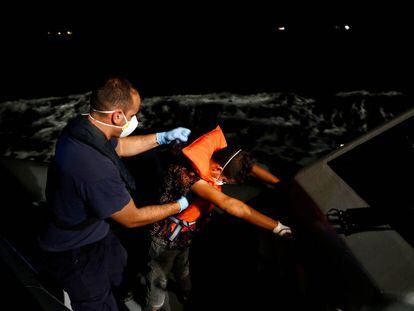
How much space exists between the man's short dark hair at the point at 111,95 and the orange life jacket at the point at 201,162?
54 cm

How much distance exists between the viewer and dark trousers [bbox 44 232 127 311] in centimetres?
222

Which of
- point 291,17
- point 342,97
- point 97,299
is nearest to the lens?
point 97,299

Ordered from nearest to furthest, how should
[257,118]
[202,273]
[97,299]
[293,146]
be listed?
[97,299] → [202,273] → [293,146] → [257,118]

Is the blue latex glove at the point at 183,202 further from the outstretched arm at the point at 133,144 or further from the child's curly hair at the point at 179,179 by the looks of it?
the outstretched arm at the point at 133,144

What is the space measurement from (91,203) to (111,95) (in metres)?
0.71

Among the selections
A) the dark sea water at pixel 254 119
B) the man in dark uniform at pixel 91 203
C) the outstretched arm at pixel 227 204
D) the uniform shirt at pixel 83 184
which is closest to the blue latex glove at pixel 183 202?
the man in dark uniform at pixel 91 203

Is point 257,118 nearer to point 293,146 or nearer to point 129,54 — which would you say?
point 293,146

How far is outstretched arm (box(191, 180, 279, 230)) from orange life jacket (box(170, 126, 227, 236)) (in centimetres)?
8

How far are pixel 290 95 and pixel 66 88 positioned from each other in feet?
21.9

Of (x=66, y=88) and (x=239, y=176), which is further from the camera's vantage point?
(x=66, y=88)

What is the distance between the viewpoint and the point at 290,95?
8.62 meters

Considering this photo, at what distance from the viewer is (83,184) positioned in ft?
6.05

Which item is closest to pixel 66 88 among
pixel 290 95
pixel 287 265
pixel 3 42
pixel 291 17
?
pixel 3 42

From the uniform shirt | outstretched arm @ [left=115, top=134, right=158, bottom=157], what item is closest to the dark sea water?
outstretched arm @ [left=115, top=134, right=158, bottom=157]
